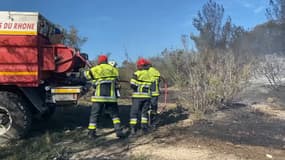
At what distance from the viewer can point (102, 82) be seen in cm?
755

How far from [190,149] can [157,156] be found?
0.75 meters

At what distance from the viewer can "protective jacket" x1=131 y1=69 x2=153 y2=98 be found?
325 inches

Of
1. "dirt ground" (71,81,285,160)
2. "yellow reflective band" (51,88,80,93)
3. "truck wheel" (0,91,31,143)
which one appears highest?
"yellow reflective band" (51,88,80,93)

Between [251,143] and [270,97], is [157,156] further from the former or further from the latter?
[270,97]

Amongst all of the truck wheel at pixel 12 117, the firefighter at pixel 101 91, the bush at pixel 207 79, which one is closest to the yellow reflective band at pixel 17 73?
the truck wheel at pixel 12 117

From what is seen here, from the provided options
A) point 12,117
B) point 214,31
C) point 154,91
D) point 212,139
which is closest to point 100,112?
point 12,117

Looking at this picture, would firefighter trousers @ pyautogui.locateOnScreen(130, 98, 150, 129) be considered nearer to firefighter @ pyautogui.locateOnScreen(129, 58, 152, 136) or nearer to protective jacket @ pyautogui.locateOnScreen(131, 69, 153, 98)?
firefighter @ pyautogui.locateOnScreen(129, 58, 152, 136)

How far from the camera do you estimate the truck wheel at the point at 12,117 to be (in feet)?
23.1

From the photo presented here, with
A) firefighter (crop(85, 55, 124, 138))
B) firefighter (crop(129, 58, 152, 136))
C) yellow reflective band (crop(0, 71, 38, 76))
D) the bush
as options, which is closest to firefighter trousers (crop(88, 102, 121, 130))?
firefighter (crop(85, 55, 124, 138))

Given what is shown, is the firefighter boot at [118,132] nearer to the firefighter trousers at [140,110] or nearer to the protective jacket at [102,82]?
the firefighter trousers at [140,110]

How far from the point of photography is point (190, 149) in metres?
6.48

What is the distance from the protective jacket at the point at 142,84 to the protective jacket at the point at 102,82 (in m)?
0.80

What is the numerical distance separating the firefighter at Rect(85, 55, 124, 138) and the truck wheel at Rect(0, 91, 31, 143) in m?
1.37

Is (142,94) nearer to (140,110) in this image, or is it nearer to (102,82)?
(140,110)
